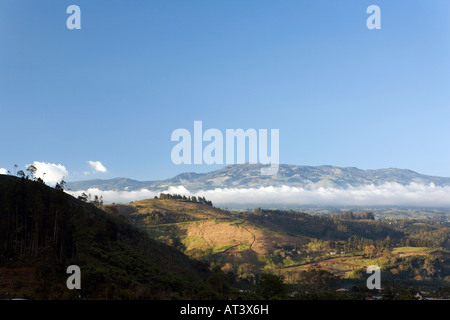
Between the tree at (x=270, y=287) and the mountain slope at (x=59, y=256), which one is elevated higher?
the mountain slope at (x=59, y=256)

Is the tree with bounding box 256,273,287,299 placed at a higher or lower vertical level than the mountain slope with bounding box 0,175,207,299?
lower

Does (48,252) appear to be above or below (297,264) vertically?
above

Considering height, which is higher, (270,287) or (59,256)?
(59,256)

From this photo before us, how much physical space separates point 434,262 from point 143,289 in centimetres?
19569

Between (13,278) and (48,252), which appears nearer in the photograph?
(13,278)

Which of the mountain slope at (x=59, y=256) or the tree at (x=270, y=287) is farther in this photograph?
the tree at (x=270, y=287)

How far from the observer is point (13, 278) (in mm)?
50656

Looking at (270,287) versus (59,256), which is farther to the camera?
(270,287)

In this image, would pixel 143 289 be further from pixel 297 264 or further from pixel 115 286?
pixel 297 264

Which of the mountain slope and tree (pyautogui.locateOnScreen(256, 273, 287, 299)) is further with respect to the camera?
tree (pyautogui.locateOnScreen(256, 273, 287, 299))
